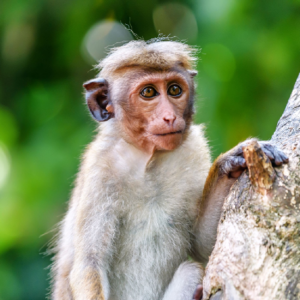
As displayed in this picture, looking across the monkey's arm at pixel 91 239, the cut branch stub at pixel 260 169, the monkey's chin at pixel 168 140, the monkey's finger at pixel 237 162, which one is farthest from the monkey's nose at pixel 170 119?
the cut branch stub at pixel 260 169

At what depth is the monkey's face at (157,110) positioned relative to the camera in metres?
5.90

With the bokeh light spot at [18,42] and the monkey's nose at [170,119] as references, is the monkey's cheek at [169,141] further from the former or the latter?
the bokeh light spot at [18,42]

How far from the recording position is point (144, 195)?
6.18m

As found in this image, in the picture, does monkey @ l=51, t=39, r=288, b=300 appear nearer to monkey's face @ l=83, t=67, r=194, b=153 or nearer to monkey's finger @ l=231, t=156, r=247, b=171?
monkey's face @ l=83, t=67, r=194, b=153

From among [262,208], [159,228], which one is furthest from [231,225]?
[159,228]

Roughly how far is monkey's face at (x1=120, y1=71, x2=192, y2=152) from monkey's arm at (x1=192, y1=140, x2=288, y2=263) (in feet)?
2.19

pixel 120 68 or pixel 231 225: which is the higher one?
pixel 120 68

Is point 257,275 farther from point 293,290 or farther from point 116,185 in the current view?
point 116,185

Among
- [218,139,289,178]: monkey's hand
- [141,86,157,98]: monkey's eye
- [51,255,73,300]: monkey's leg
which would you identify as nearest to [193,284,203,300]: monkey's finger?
[218,139,289,178]: monkey's hand

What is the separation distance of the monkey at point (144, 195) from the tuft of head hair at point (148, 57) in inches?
0.5

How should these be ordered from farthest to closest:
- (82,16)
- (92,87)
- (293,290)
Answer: (82,16)
(92,87)
(293,290)

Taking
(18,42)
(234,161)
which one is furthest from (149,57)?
(18,42)

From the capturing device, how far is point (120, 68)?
646 centimetres

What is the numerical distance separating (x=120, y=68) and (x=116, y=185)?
156cm
